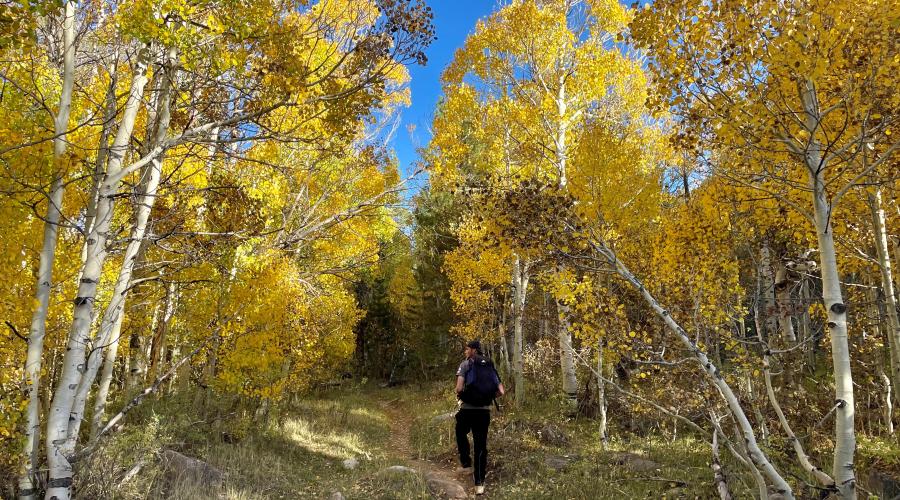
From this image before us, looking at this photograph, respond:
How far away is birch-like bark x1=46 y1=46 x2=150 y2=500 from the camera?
137 inches

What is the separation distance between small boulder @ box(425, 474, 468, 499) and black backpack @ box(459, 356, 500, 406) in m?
1.12

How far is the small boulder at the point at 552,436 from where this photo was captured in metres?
8.12

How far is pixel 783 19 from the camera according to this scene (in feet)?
10.7

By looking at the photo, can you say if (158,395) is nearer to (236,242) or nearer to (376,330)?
(236,242)

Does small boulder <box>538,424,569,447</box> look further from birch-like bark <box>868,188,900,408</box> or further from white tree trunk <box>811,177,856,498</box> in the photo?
white tree trunk <box>811,177,856,498</box>

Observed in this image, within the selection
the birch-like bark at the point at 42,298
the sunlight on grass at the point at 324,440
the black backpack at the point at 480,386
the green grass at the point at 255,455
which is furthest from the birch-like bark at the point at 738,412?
the sunlight on grass at the point at 324,440

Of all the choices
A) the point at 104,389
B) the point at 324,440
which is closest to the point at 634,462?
the point at 324,440

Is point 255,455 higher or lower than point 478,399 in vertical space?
lower

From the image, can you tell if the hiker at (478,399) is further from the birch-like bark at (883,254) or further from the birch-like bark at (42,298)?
the birch-like bark at (883,254)

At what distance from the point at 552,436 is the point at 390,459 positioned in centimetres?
293

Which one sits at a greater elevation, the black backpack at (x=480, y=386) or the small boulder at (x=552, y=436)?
the black backpack at (x=480, y=386)

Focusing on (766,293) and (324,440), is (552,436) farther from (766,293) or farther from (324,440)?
(766,293)

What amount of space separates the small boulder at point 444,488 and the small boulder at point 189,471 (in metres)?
2.56

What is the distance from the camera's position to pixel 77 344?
3.69 metres
